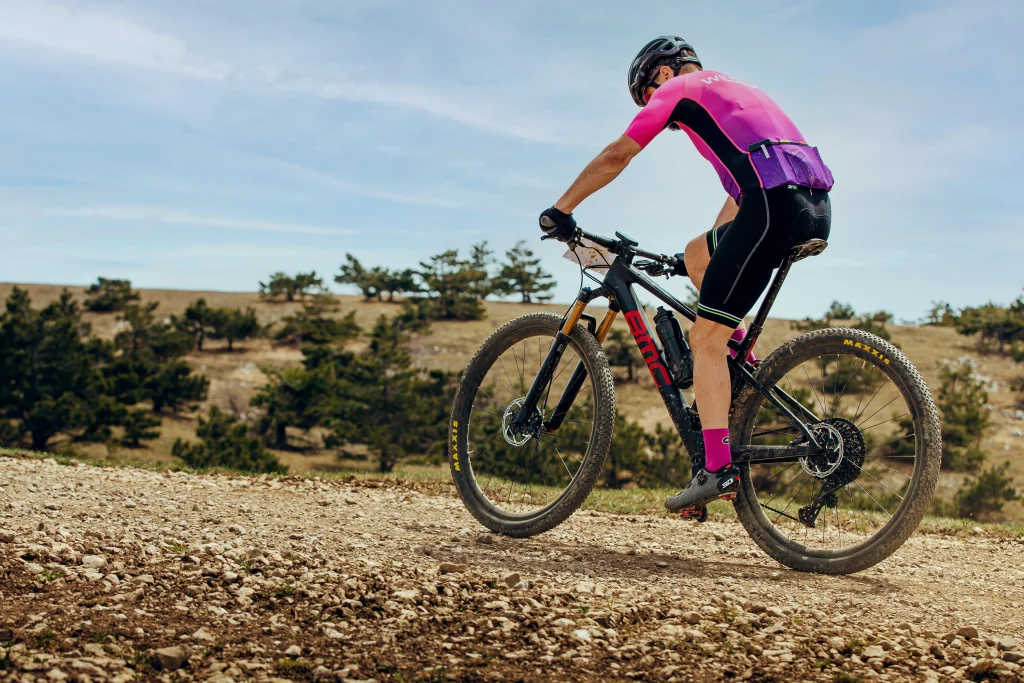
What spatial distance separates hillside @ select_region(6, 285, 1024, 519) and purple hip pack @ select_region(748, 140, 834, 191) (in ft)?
107

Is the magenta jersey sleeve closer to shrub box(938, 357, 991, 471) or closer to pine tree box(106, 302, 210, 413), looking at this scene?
shrub box(938, 357, 991, 471)

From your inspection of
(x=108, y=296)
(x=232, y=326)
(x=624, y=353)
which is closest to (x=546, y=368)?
(x=624, y=353)

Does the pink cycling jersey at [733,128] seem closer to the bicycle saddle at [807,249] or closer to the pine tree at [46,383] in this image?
the bicycle saddle at [807,249]

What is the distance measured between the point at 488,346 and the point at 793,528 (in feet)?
7.64

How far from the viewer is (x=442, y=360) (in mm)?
60312

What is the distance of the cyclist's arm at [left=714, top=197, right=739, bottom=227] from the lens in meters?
5.58

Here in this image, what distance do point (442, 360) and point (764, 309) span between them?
55681mm

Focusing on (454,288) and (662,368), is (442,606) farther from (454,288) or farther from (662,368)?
(454,288)

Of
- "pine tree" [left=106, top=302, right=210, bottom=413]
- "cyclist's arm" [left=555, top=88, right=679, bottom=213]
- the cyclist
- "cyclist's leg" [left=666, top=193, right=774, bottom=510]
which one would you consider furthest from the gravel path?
"pine tree" [left=106, top=302, right=210, bottom=413]

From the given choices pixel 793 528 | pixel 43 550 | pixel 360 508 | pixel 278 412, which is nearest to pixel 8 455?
pixel 360 508

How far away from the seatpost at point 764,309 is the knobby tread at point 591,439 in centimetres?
80

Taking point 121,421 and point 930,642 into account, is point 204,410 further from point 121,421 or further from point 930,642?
point 930,642

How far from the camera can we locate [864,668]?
3496 millimetres

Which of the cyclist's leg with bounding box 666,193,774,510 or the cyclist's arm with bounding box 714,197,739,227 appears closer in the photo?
the cyclist's leg with bounding box 666,193,774,510
